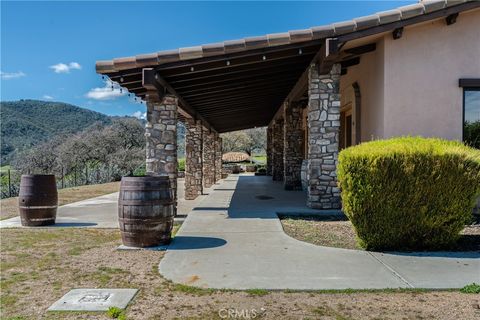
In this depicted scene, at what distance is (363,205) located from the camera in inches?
215

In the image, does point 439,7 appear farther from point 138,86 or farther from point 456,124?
point 138,86

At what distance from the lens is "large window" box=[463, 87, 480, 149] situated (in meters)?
8.54

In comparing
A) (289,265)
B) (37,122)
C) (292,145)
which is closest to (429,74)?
(289,265)

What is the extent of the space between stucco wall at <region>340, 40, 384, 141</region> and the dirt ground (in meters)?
5.41

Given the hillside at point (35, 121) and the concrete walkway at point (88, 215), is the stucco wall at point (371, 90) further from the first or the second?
the hillside at point (35, 121)

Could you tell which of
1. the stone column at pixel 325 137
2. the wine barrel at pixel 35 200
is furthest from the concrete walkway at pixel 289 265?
the wine barrel at pixel 35 200

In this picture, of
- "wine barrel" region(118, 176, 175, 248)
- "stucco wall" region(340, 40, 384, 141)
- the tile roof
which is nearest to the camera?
"wine barrel" region(118, 176, 175, 248)

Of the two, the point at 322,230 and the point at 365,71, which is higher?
the point at 365,71

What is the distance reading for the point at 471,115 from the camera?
→ 855cm

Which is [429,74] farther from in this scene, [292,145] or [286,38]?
[292,145]

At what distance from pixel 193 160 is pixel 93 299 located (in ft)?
33.2

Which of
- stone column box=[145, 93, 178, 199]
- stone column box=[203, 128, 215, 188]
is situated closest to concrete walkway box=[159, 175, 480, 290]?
stone column box=[145, 93, 178, 199]

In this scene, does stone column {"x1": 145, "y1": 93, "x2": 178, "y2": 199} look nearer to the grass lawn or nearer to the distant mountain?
the grass lawn

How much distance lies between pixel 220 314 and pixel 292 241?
2.89 metres
